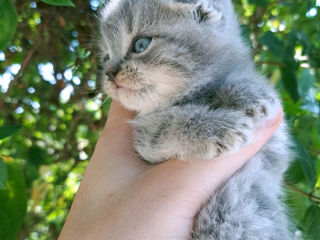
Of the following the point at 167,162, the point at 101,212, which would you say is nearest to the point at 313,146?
the point at 167,162

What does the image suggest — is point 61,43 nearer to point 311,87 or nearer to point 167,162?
point 167,162

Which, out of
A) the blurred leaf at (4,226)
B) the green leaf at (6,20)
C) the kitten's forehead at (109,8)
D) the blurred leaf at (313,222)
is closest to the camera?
the green leaf at (6,20)

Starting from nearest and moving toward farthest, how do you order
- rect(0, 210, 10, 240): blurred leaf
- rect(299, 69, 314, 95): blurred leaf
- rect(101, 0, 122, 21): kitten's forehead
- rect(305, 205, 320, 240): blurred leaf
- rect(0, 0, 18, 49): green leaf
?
rect(0, 0, 18, 49): green leaf
rect(0, 210, 10, 240): blurred leaf
rect(305, 205, 320, 240): blurred leaf
rect(101, 0, 122, 21): kitten's forehead
rect(299, 69, 314, 95): blurred leaf

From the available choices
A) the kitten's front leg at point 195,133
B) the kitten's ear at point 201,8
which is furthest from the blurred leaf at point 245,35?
the kitten's front leg at point 195,133

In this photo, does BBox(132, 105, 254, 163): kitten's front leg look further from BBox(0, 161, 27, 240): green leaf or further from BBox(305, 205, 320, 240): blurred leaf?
BBox(305, 205, 320, 240): blurred leaf

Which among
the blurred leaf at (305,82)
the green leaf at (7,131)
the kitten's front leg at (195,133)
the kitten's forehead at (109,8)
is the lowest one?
the green leaf at (7,131)

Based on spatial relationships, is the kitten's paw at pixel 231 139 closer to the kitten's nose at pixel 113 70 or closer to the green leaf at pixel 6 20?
the kitten's nose at pixel 113 70

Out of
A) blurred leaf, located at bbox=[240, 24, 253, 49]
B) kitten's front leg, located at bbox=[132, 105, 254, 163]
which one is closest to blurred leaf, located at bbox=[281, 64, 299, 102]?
blurred leaf, located at bbox=[240, 24, 253, 49]
